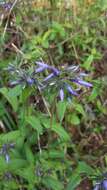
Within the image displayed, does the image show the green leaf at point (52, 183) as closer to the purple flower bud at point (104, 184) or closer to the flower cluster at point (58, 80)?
the purple flower bud at point (104, 184)

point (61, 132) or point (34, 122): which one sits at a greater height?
point (34, 122)

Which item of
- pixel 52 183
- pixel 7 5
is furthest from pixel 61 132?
pixel 7 5

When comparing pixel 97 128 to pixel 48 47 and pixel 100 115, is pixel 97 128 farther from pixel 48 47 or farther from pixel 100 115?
pixel 48 47

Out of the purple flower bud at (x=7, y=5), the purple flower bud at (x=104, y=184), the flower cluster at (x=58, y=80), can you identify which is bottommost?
the purple flower bud at (x=104, y=184)

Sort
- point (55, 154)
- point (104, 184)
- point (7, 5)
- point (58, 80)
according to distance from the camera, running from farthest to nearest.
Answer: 1. point (7, 5)
2. point (55, 154)
3. point (104, 184)
4. point (58, 80)

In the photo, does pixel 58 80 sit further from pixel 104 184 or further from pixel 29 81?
pixel 104 184

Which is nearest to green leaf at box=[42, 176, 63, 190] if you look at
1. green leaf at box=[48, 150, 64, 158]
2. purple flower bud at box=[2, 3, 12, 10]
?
green leaf at box=[48, 150, 64, 158]

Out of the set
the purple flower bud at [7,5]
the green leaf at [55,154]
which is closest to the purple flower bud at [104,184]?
the green leaf at [55,154]

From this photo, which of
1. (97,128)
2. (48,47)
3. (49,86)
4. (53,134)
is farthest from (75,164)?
(48,47)

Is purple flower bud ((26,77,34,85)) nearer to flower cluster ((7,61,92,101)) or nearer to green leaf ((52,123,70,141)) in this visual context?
flower cluster ((7,61,92,101))
